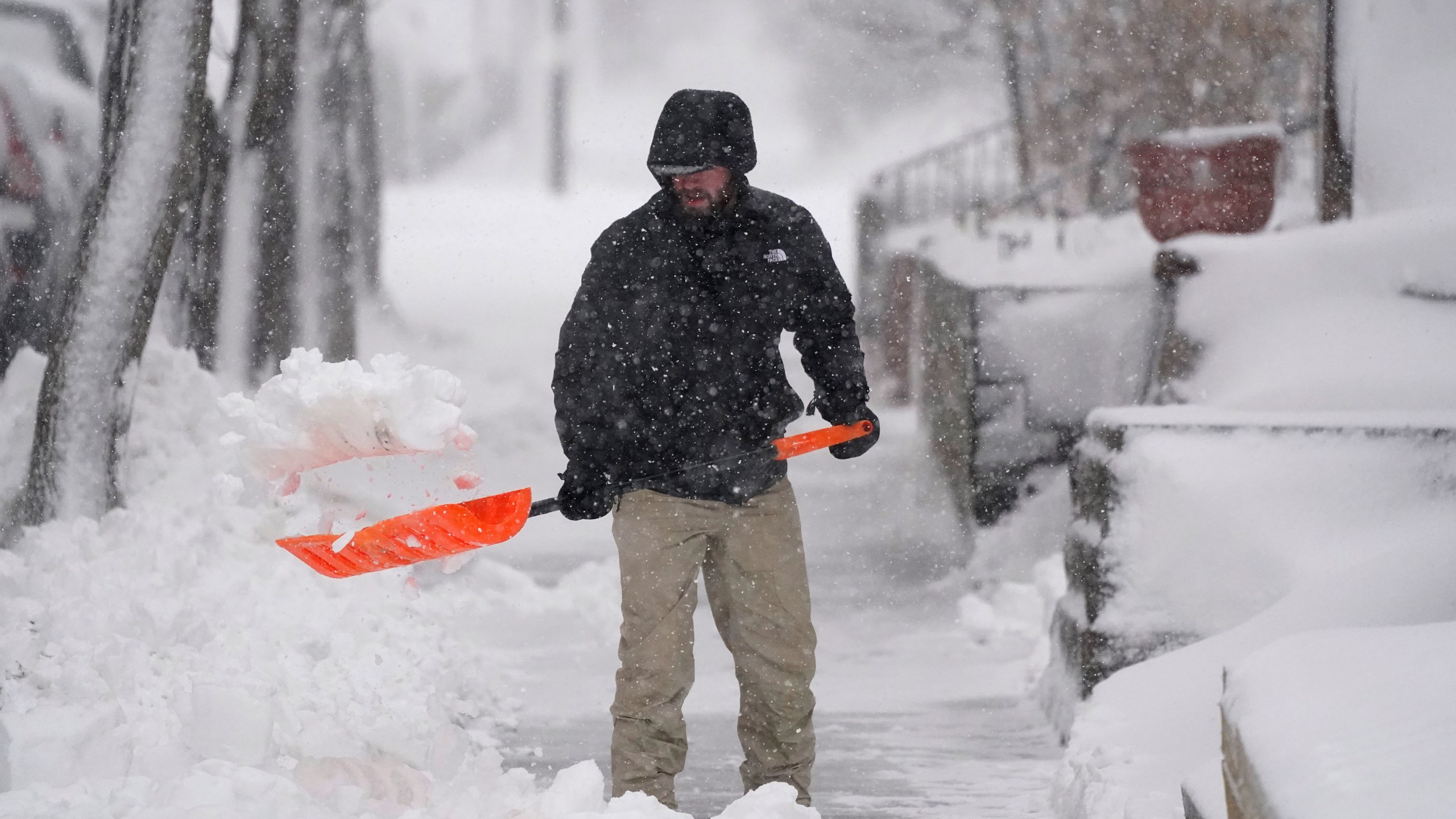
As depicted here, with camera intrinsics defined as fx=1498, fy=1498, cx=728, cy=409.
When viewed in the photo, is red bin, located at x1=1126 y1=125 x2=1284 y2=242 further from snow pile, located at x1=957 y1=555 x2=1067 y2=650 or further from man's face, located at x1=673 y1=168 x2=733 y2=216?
man's face, located at x1=673 y1=168 x2=733 y2=216

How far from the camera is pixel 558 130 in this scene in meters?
28.4

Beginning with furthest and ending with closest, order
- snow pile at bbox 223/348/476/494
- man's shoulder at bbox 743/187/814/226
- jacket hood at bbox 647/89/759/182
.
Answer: snow pile at bbox 223/348/476/494
man's shoulder at bbox 743/187/814/226
jacket hood at bbox 647/89/759/182

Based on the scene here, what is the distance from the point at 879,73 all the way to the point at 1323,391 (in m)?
19.6

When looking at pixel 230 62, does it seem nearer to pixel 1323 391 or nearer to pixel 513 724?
pixel 513 724

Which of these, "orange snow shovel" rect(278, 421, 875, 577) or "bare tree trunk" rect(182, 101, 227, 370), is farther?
"bare tree trunk" rect(182, 101, 227, 370)

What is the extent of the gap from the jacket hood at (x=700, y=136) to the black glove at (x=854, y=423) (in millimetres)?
628

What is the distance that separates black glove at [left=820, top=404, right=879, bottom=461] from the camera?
3623mm

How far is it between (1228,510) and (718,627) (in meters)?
1.65

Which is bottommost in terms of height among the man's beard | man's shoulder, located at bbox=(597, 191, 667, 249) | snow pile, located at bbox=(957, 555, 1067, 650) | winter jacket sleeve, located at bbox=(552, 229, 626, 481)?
snow pile, located at bbox=(957, 555, 1067, 650)

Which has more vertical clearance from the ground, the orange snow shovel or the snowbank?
the orange snow shovel

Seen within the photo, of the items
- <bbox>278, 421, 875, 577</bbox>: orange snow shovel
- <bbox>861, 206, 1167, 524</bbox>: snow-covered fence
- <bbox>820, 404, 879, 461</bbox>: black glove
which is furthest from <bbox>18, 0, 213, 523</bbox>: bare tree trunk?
<bbox>861, 206, 1167, 524</bbox>: snow-covered fence

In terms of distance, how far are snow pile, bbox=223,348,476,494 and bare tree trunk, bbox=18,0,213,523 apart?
2129 millimetres

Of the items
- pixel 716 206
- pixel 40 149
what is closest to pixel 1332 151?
pixel 716 206

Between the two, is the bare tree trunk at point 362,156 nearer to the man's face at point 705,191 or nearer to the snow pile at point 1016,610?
the snow pile at point 1016,610
